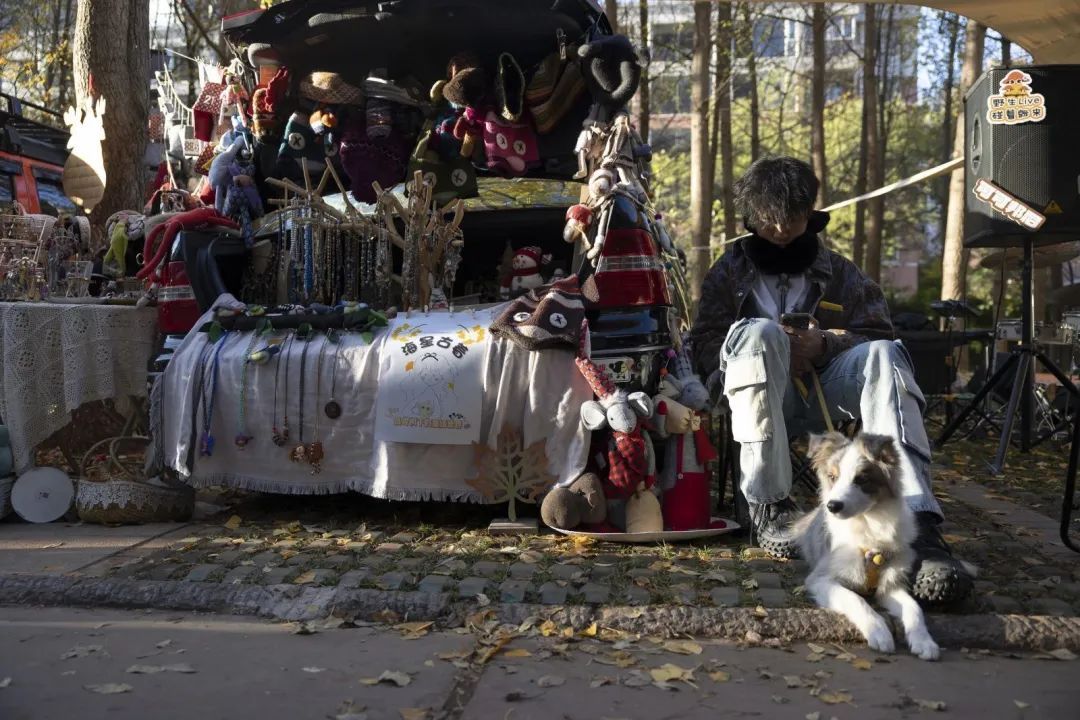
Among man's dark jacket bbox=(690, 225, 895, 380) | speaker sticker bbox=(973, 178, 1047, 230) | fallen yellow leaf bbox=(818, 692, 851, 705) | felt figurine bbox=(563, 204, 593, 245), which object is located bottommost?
fallen yellow leaf bbox=(818, 692, 851, 705)

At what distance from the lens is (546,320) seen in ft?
13.5

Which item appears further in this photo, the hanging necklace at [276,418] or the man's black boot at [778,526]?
the hanging necklace at [276,418]

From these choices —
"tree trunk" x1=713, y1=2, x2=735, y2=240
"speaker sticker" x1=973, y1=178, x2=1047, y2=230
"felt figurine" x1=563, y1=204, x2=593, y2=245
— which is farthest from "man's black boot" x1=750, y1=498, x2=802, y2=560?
"tree trunk" x1=713, y1=2, x2=735, y2=240

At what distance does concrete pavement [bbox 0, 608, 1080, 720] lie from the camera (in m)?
2.38

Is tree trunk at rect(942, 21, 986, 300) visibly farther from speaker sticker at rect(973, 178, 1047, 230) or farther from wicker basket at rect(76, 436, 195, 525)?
wicker basket at rect(76, 436, 195, 525)

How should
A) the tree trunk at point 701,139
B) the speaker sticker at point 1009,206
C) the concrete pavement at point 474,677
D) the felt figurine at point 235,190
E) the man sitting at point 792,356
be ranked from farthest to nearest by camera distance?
1. the tree trunk at point 701,139
2. the felt figurine at point 235,190
3. the speaker sticker at point 1009,206
4. the man sitting at point 792,356
5. the concrete pavement at point 474,677

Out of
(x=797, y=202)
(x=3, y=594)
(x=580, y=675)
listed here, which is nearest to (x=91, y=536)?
(x=3, y=594)

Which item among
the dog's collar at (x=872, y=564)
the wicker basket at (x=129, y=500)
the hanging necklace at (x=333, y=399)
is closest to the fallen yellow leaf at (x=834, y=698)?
the dog's collar at (x=872, y=564)

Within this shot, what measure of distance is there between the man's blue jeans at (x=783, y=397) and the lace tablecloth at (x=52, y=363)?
120 inches

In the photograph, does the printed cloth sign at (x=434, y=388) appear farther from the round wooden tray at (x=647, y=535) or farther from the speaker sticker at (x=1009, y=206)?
the speaker sticker at (x=1009, y=206)

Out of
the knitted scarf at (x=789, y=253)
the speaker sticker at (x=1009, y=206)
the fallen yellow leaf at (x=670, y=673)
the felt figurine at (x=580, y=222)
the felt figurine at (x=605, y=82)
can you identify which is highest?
the felt figurine at (x=605, y=82)

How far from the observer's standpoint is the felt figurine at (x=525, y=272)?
199 inches

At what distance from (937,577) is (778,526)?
79 centimetres

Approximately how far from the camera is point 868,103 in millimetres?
16312
